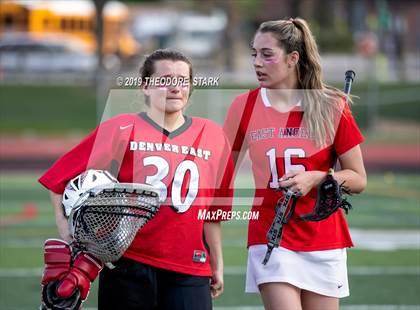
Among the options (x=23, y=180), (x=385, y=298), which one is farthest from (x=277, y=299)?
(x=23, y=180)

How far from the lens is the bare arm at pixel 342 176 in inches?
183

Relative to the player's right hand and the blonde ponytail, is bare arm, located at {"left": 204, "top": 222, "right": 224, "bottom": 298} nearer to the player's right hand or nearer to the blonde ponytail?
the blonde ponytail

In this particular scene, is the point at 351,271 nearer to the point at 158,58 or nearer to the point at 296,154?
the point at 296,154

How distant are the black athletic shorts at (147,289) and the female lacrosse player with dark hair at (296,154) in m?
0.41

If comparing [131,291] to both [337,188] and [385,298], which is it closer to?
[337,188]

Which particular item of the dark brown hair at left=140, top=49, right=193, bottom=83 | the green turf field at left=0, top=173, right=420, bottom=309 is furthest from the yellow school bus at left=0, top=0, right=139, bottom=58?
the dark brown hair at left=140, top=49, right=193, bottom=83

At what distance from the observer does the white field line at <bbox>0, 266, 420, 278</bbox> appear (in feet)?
30.4

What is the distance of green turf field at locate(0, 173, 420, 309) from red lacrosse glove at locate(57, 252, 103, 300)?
1.19 metres

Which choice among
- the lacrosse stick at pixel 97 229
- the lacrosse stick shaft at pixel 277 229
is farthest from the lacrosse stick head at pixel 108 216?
the lacrosse stick shaft at pixel 277 229

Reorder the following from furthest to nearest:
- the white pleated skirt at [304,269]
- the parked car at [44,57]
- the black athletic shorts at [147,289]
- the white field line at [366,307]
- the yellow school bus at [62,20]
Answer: the yellow school bus at [62,20], the parked car at [44,57], the white field line at [366,307], the white pleated skirt at [304,269], the black athletic shorts at [147,289]

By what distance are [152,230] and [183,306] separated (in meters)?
0.37

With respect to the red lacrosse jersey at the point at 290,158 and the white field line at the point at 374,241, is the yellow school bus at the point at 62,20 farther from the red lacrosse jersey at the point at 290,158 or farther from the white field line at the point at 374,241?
the red lacrosse jersey at the point at 290,158

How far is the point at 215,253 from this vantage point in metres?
4.79

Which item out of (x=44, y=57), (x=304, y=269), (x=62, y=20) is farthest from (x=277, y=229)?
(x=62, y=20)
